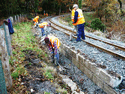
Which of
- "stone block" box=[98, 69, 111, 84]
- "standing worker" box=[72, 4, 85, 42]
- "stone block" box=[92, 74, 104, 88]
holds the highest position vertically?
"standing worker" box=[72, 4, 85, 42]

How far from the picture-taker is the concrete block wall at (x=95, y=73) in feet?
12.1

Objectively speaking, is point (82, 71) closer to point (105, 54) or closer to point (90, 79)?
point (90, 79)

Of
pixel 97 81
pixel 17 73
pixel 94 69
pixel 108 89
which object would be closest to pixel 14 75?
pixel 17 73

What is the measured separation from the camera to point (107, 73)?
157 inches

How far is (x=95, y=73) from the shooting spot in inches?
174

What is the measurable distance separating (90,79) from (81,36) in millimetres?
3594

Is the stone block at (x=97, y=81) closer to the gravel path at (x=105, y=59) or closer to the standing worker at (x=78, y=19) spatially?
the gravel path at (x=105, y=59)

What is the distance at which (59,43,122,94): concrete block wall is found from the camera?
3701mm

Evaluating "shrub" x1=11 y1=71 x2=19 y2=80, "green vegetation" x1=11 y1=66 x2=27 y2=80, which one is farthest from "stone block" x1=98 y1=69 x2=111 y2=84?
"shrub" x1=11 y1=71 x2=19 y2=80

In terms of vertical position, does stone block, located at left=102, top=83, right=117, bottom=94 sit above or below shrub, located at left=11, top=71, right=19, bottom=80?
below

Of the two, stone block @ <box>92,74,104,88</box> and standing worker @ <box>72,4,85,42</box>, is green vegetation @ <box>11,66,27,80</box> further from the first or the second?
standing worker @ <box>72,4,85,42</box>

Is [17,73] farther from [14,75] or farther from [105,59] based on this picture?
[105,59]

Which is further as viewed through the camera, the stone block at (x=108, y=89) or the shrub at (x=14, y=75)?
the shrub at (x=14, y=75)

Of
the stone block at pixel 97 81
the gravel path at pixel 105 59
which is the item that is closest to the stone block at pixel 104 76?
the stone block at pixel 97 81
